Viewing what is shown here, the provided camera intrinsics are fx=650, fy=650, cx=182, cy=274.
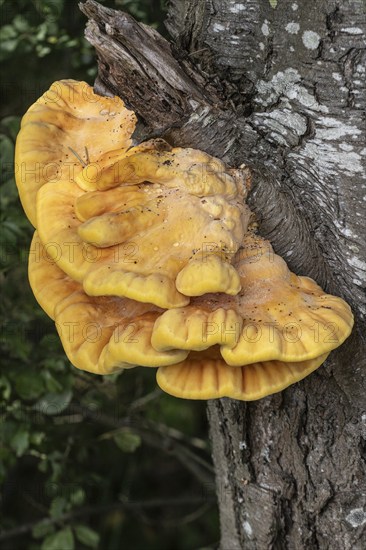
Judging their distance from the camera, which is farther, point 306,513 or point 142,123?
point 306,513

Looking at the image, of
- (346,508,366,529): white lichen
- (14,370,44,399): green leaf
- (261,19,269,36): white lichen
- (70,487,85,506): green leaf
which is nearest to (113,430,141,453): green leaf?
(70,487,85,506): green leaf

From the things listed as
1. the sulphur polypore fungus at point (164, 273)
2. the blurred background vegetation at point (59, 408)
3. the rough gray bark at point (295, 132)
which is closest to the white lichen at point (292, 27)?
the rough gray bark at point (295, 132)

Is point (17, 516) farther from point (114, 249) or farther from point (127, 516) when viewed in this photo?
point (114, 249)

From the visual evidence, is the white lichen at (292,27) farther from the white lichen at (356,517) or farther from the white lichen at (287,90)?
the white lichen at (356,517)

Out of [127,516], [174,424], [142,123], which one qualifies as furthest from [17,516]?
[142,123]

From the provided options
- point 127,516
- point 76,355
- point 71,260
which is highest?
point 71,260

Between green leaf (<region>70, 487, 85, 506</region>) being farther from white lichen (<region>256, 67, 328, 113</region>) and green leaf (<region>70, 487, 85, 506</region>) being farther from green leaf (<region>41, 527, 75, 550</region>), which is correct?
white lichen (<region>256, 67, 328, 113</region>)

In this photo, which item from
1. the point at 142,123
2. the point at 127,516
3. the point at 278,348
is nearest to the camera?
the point at 278,348
